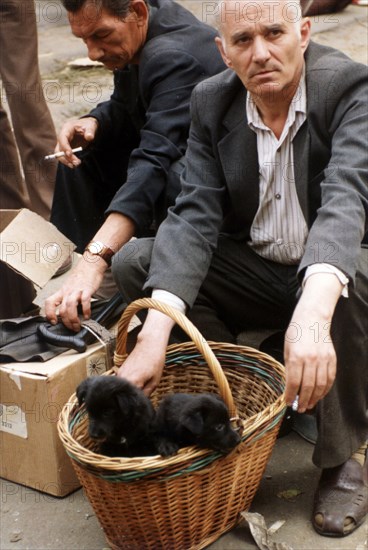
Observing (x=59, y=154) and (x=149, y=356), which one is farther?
(x=59, y=154)

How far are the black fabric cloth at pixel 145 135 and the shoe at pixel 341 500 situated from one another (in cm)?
109

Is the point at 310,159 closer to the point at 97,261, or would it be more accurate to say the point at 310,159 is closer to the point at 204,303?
the point at 204,303

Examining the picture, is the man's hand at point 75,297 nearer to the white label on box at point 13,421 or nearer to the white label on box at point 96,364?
the white label on box at point 96,364

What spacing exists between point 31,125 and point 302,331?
2777mm

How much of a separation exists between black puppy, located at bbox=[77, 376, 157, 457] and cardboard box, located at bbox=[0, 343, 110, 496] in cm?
35

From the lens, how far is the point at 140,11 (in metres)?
3.12

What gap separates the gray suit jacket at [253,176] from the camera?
220 centimetres

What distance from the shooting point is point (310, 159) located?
8.19 feet

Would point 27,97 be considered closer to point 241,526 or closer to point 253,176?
point 253,176

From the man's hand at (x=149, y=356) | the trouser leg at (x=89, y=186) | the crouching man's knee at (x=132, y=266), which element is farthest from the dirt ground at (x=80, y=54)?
the man's hand at (x=149, y=356)

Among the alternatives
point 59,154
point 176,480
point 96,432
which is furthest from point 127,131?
point 176,480

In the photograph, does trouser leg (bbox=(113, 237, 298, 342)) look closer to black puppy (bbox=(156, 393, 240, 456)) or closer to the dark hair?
black puppy (bbox=(156, 393, 240, 456))

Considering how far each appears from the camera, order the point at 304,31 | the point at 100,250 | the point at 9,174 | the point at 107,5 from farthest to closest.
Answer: the point at 9,174 → the point at 107,5 → the point at 100,250 → the point at 304,31

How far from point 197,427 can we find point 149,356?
0.33 metres
